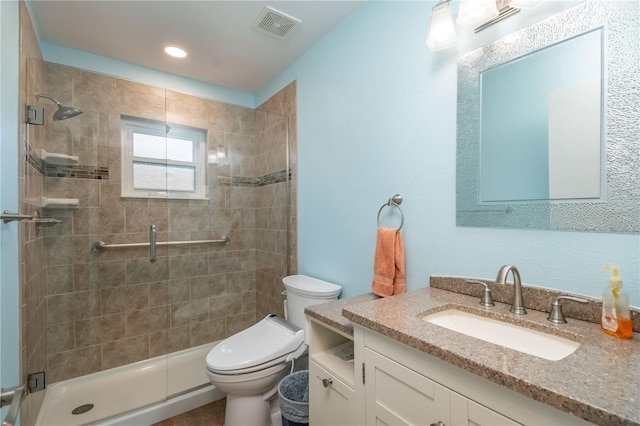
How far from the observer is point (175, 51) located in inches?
80.4

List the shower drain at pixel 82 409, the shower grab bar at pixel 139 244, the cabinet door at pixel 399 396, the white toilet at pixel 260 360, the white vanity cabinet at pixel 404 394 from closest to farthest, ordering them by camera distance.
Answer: the white vanity cabinet at pixel 404 394 → the cabinet door at pixel 399 396 → the white toilet at pixel 260 360 → the shower drain at pixel 82 409 → the shower grab bar at pixel 139 244

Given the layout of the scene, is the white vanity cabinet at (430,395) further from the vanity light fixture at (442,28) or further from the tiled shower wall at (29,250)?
the tiled shower wall at (29,250)

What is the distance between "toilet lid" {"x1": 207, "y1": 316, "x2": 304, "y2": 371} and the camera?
149cm

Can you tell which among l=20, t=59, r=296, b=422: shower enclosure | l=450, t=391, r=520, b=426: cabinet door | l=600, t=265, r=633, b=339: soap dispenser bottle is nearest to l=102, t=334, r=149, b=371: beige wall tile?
l=20, t=59, r=296, b=422: shower enclosure

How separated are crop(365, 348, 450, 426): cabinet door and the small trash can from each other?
54 cm

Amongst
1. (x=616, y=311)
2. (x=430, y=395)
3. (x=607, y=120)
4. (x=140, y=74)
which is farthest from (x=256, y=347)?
(x=140, y=74)

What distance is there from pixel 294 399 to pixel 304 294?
0.53 meters

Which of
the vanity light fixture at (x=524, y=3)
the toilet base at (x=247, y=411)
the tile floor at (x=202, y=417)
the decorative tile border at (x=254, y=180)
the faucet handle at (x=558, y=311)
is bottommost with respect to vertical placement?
the tile floor at (x=202, y=417)

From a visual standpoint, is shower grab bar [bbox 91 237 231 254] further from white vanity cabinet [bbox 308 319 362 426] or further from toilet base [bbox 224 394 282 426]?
white vanity cabinet [bbox 308 319 362 426]

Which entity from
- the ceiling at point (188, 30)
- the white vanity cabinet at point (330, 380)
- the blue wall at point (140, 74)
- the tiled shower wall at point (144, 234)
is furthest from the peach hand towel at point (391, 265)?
the blue wall at point (140, 74)

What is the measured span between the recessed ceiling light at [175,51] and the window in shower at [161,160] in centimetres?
49

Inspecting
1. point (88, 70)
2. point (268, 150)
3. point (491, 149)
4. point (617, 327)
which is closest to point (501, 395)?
point (617, 327)

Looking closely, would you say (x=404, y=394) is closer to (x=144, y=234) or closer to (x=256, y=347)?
(x=256, y=347)

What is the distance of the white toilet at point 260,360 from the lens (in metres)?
1.48
